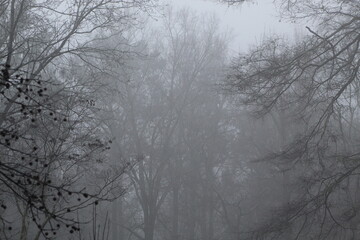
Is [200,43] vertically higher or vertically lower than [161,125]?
higher

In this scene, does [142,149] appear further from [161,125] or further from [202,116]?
[202,116]

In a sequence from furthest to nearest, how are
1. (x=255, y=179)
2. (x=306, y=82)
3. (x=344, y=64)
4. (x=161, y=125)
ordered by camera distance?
1. (x=161, y=125)
2. (x=255, y=179)
3. (x=306, y=82)
4. (x=344, y=64)

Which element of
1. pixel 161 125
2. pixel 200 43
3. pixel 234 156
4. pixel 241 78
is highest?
pixel 200 43

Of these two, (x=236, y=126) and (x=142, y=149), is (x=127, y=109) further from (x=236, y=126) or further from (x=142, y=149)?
(x=236, y=126)

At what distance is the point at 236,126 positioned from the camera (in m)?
25.5

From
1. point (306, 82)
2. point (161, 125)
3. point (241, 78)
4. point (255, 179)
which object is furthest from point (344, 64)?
point (161, 125)

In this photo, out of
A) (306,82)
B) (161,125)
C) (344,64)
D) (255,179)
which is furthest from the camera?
(161,125)

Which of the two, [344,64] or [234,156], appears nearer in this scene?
[344,64]

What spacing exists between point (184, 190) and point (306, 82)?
16.4m

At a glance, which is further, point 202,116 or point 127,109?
point 202,116

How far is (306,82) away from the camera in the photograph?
981 centimetres

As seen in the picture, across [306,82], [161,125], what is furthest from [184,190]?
[306,82]

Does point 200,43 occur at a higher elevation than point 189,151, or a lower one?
higher

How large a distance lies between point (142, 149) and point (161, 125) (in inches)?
63.4
